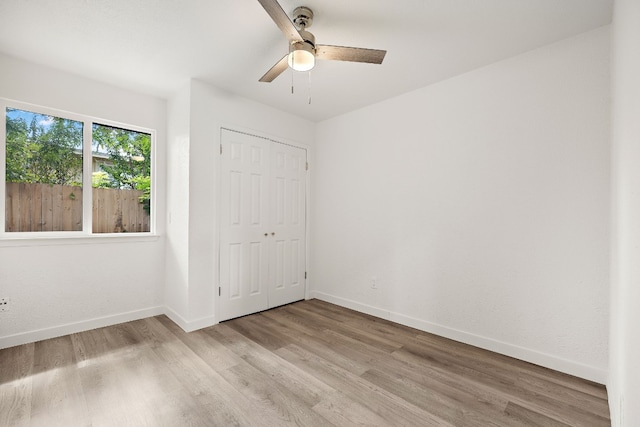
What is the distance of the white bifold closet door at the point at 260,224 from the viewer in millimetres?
3184

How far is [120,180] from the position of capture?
3.16 metres

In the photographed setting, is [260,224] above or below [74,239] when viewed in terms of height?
above

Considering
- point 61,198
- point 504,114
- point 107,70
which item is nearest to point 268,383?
point 61,198

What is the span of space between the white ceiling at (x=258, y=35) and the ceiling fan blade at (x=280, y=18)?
24 centimetres

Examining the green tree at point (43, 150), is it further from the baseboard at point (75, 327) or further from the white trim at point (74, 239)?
the baseboard at point (75, 327)

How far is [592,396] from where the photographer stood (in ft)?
6.15

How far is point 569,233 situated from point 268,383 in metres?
2.44

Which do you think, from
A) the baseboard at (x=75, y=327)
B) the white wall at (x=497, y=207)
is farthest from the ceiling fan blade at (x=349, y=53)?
the baseboard at (x=75, y=327)

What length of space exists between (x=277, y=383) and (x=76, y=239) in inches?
94.1

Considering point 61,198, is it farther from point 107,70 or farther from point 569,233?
point 569,233

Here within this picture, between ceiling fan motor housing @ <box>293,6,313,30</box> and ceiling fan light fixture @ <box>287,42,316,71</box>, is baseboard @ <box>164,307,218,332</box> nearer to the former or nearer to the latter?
ceiling fan light fixture @ <box>287,42,316,71</box>

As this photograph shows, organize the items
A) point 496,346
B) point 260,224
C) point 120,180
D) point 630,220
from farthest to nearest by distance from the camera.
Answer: point 260,224 → point 120,180 → point 496,346 → point 630,220

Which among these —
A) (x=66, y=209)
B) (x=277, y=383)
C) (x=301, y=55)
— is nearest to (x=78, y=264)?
(x=66, y=209)

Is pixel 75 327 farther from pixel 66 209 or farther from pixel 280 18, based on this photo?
pixel 280 18
